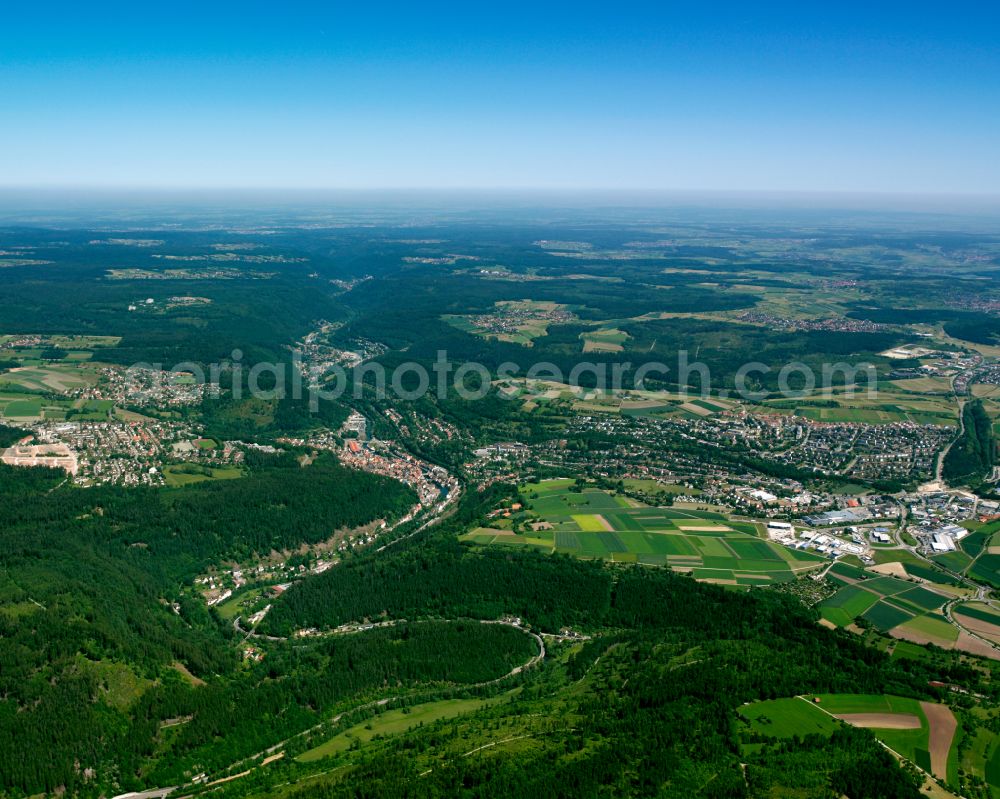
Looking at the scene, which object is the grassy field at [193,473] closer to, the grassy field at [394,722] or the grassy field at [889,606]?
the grassy field at [394,722]

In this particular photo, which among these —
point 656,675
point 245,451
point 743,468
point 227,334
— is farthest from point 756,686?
point 227,334

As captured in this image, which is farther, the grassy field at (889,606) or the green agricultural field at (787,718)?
the grassy field at (889,606)

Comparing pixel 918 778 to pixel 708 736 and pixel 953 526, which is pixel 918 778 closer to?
pixel 708 736

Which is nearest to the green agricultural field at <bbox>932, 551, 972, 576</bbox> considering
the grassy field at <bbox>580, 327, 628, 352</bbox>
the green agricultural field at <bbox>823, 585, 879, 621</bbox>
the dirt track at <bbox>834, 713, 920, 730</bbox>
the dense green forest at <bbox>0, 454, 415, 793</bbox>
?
the green agricultural field at <bbox>823, 585, 879, 621</bbox>

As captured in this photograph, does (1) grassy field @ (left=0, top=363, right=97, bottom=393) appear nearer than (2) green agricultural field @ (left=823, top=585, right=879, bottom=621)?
No

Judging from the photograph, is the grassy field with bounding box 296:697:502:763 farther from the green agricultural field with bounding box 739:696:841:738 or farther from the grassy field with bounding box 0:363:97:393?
the grassy field with bounding box 0:363:97:393

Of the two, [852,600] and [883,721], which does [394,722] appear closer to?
[883,721]

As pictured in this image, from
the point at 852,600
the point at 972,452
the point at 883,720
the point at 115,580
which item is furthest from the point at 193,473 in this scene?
the point at 972,452

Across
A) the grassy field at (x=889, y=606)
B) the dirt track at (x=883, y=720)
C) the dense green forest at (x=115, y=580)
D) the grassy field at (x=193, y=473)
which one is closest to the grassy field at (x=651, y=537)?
the grassy field at (x=889, y=606)

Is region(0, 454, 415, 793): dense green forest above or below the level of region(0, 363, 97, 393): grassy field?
below
